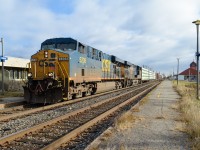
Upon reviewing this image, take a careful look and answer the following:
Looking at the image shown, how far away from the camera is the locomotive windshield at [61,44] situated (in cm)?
1820

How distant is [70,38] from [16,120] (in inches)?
327

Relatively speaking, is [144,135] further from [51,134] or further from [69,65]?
[69,65]

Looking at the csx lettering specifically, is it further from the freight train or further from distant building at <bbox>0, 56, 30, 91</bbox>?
distant building at <bbox>0, 56, 30, 91</bbox>

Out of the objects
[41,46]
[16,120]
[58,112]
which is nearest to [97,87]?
[41,46]

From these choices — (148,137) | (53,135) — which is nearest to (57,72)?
(53,135)

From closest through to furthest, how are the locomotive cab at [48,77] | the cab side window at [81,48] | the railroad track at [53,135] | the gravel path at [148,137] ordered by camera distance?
the gravel path at [148,137] → the railroad track at [53,135] → the locomotive cab at [48,77] → the cab side window at [81,48]

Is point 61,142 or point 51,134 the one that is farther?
point 51,134

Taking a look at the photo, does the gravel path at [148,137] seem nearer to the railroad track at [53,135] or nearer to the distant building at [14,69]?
the railroad track at [53,135]

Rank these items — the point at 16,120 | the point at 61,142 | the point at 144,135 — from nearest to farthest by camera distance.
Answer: the point at 61,142, the point at 144,135, the point at 16,120

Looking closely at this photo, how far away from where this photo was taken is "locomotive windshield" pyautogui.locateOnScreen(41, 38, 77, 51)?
18.2 m

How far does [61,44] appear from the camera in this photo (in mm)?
18625

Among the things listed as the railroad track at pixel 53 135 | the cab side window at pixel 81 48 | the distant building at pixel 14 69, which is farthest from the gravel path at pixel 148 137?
the distant building at pixel 14 69

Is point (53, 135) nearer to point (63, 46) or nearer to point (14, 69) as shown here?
point (63, 46)

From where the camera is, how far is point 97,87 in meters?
24.1
